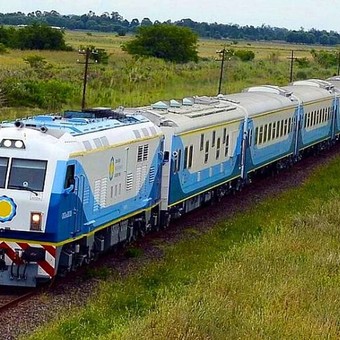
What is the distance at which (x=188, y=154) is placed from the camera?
2408cm

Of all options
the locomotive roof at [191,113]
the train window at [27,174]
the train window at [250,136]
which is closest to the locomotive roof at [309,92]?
the train window at [250,136]

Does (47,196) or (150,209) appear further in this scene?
(150,209)

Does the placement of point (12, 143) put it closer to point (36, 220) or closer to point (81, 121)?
point (36, 220)

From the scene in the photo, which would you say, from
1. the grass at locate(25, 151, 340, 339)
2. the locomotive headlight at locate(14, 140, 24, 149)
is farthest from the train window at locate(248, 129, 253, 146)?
the locomotive headlight at locate(14, 140, 24, 149)

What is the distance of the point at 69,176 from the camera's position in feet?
54.9

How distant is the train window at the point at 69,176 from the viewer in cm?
1661

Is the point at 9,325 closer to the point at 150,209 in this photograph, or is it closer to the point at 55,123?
the point at 55,123

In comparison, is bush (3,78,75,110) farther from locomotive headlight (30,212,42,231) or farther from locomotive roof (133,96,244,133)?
locomotive headlight (30,212,42,231)

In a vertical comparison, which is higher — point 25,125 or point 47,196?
point 25,125

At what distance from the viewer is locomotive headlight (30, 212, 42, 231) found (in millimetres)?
16391

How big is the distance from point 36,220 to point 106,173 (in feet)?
8.19

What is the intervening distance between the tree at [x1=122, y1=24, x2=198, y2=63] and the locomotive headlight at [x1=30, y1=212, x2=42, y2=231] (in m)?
77.1

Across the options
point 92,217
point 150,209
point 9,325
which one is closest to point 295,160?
point 150,209

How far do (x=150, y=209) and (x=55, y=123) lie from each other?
15.2 ft
